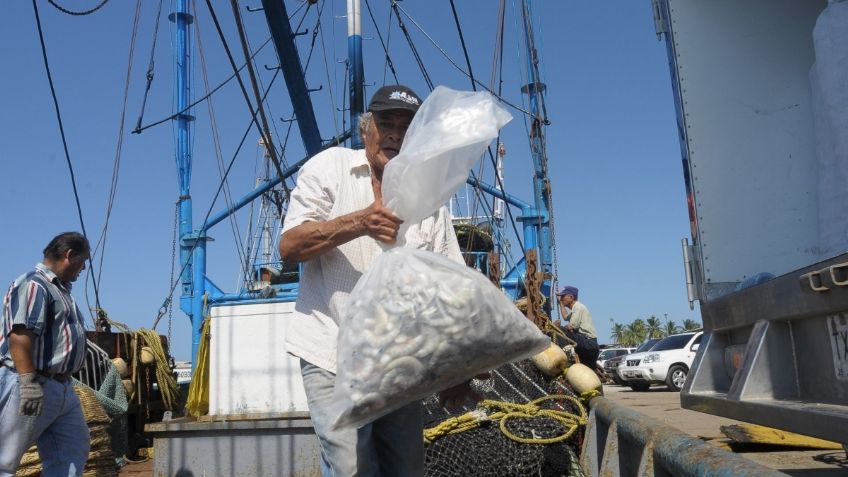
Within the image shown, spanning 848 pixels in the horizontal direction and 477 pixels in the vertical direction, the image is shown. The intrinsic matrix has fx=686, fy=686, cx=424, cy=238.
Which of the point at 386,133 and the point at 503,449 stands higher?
the point at 386,133

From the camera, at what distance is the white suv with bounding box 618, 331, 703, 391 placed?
16328 millimetres

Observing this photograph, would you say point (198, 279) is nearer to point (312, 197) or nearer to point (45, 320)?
point (45, 320)

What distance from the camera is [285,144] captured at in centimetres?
1245

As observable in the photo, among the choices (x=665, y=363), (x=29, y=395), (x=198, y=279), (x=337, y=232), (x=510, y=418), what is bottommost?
(x=665, y=363)

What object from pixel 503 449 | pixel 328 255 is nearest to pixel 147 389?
pixel 503 449

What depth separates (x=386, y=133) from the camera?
2.29 metres

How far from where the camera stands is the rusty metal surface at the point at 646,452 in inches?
66.2

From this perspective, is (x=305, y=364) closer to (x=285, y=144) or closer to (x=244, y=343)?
(x=244, y=343)

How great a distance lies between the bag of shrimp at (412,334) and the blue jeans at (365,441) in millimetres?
232

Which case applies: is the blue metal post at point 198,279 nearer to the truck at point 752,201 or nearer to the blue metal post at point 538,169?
the blue metal post at point 538,169

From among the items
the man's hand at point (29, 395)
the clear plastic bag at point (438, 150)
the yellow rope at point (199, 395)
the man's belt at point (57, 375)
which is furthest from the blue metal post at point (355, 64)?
the clear plastic bag at point (438, 150)

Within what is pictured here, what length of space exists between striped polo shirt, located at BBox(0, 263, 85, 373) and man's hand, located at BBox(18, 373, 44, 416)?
4.3 inches

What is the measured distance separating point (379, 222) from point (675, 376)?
52.3ft

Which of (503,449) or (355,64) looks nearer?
(503,449)
